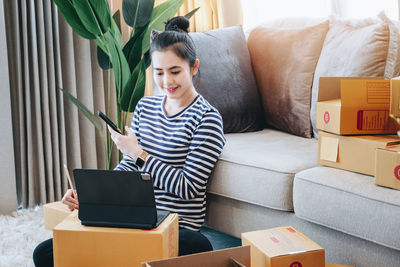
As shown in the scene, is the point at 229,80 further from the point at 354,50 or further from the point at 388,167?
the point at 388,167

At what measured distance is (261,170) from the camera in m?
1.66

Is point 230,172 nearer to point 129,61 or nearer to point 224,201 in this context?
point 224,201

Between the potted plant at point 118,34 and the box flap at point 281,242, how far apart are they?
1110mm

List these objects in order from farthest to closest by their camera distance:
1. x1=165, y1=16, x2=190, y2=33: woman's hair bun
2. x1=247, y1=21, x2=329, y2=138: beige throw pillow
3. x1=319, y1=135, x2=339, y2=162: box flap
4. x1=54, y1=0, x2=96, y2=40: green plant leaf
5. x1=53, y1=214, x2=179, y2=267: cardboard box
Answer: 1. x1=54, y1=0, x2=96, y2=40: green plant leaf
2. x1=247, y1=21, x2=329, y2=138: beige throw pillow
3. x1=165, y1=16, x2=190, y2=33: woman's hair bun
4. x1=319, y1=135, x2=339, y2=162: box flap
5. x1=53, y1=214, x2=179, y2=267: cardboard box

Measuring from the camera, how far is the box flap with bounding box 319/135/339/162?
1581 mm

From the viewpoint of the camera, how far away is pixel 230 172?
5.72 feet

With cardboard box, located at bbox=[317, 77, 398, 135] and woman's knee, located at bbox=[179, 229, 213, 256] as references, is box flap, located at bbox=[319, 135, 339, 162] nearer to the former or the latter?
cardboard box, located at bbox=[317, 77, 398, 135]

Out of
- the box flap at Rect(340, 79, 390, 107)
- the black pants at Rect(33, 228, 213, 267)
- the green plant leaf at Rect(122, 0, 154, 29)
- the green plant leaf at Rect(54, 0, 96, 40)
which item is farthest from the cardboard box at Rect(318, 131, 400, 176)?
the green plant leaf at Rect(54, 0, 96, 40)

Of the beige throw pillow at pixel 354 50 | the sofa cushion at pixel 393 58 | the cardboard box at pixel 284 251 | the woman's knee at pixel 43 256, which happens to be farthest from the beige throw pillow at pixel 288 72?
the woman's knee at pixel 43 256

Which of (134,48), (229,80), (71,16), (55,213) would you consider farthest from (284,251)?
(71,16)

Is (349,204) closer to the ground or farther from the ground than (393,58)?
closer to the ground

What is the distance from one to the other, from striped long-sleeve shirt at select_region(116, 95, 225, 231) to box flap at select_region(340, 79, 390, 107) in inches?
17.5

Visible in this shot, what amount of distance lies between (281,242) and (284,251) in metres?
0.06

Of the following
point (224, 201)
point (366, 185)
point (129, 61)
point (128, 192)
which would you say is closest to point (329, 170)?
point (366, 185)
